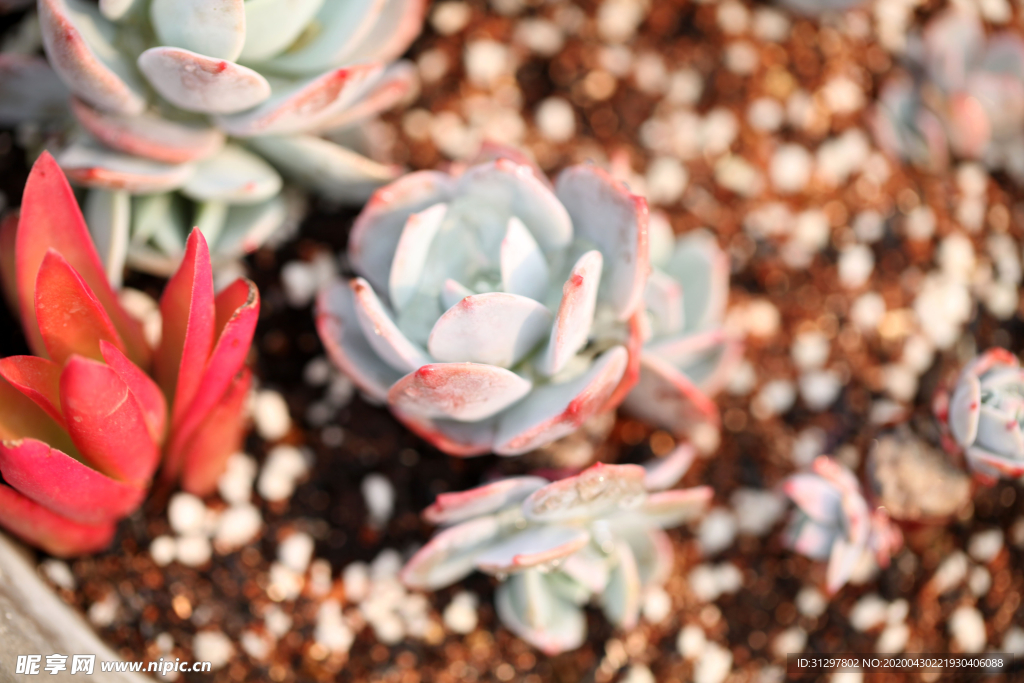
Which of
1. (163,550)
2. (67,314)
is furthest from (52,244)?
(163,550)

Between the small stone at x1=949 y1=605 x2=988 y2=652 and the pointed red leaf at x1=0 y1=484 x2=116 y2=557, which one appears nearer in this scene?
the pointed red leaf at x1=0 y1=484 x2=116 y2=557

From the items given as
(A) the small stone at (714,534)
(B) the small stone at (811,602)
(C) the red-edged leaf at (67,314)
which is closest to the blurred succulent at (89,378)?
(C) the red-edged leaf at (67,314)

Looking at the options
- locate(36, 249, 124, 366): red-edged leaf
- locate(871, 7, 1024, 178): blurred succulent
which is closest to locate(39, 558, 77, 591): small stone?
locate(36, 249, 124, 366): red-edged leaf

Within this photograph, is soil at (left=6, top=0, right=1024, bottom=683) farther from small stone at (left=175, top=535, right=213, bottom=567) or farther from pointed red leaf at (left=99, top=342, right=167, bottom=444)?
pointed red leaf at (left=99, top=342, right=167, bottom=444)

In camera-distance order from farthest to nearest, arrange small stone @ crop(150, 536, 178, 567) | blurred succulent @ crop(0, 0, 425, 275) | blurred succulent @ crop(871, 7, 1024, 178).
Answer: blurred succulent @ crop(871, 7, 1024, 178), small stone @ crop(150, 536, 178, 567), blurred succulent @ crop(0, 0, 425, 275)

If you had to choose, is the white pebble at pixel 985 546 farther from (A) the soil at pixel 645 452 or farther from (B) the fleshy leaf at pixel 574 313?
(B) the fleshy leaf at pixel 574 313

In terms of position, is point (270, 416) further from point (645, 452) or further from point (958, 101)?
point (958, 101)
